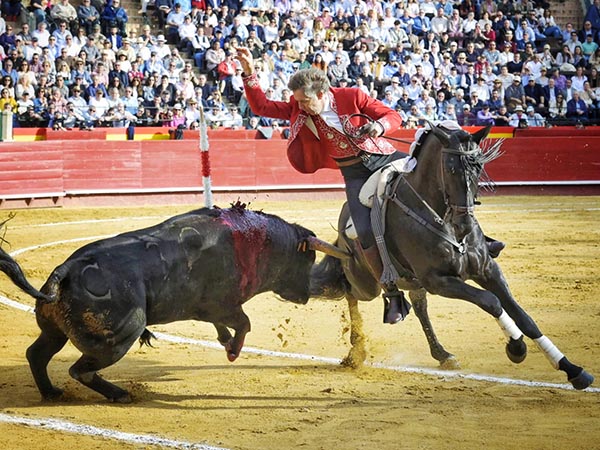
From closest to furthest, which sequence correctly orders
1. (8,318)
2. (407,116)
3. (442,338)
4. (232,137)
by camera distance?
(442,338), (8,318), (232,137), (407,116)

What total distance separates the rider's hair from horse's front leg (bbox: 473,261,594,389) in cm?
155

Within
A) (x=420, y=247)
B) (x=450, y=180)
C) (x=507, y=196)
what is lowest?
(x=507, y=196)

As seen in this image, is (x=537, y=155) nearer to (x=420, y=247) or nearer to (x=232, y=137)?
(x=232, y=137)

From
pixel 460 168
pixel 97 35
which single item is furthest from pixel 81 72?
pixel 460 168

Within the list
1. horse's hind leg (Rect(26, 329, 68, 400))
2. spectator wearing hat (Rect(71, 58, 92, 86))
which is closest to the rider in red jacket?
horse's hind leg (Rect(26, 329, 68, 400))

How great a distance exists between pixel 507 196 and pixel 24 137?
28.1 feet

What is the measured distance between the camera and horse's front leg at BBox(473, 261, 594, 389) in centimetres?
584

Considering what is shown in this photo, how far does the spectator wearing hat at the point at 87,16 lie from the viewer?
18531mm

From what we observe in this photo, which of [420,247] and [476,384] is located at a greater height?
[420,247]

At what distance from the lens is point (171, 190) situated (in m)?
17.4

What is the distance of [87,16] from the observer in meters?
18.6

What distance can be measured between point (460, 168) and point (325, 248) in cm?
107

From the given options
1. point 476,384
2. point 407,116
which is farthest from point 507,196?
point 476,384

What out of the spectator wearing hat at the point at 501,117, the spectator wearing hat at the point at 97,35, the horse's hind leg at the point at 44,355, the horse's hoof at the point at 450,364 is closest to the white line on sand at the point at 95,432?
the horse's hind leg at the point at 44,355
